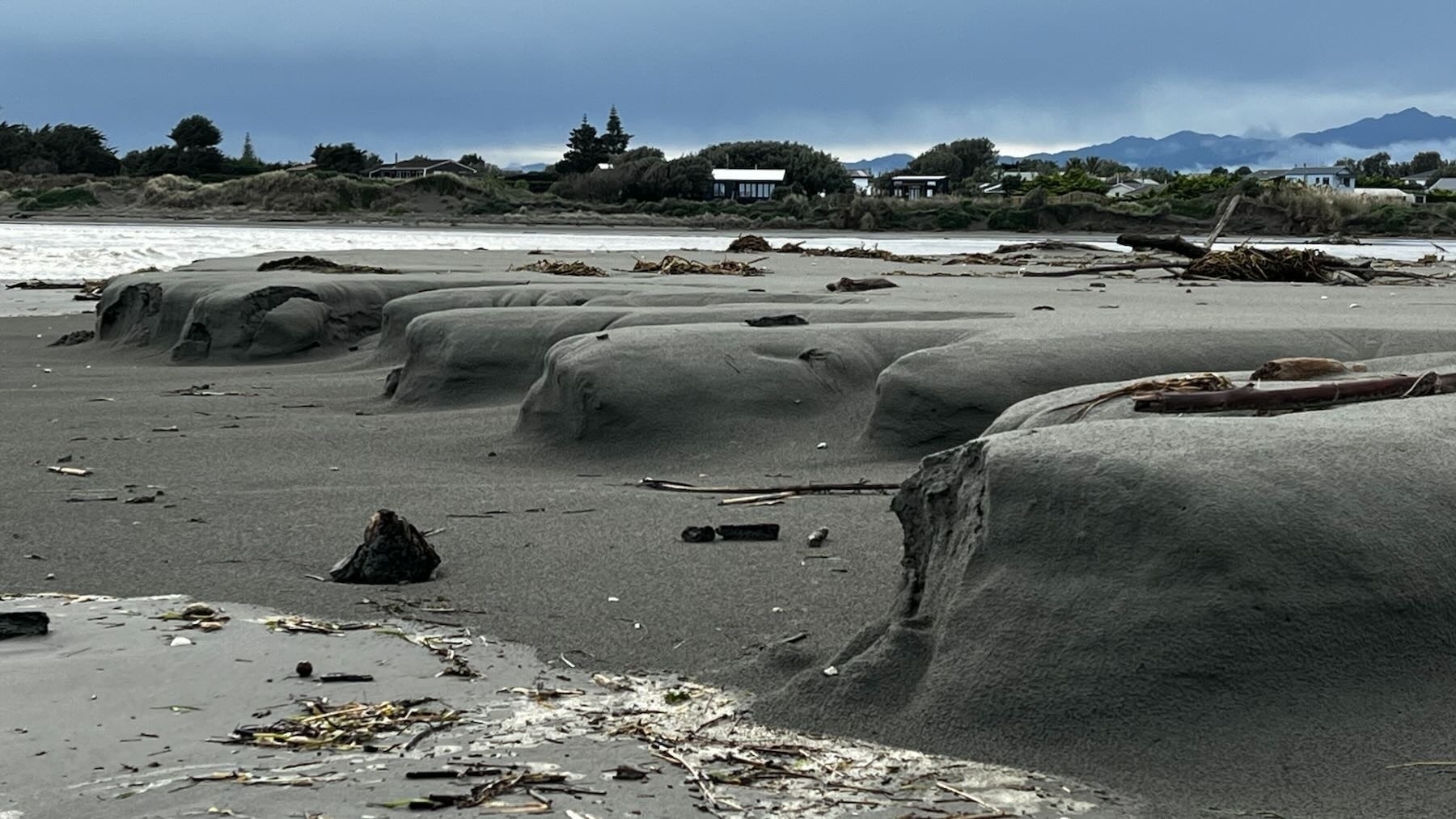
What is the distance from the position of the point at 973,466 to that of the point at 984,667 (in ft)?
1.58

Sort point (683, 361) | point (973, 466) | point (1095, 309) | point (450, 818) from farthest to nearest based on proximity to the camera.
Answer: point (1095, 309) < point (683, 361) < point (973, 466) < point (450, 818)

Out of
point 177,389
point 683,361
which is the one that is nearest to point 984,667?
point 683,361

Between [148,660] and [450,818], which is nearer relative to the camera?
[450,818]

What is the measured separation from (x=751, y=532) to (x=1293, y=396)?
5.13 ft

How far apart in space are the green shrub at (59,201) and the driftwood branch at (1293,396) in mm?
63625

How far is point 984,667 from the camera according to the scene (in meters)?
3.04

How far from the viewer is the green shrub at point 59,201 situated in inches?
2419

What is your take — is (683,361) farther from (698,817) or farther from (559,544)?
(698,817)

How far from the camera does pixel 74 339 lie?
12.9 meters

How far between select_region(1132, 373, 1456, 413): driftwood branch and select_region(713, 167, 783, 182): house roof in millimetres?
65827

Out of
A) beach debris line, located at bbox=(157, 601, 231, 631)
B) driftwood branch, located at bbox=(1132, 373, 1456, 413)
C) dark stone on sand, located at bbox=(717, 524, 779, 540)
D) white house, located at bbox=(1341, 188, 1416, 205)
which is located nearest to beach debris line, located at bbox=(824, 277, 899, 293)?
dark stone on sand, located at bbox=(717, 524, 779, 540)

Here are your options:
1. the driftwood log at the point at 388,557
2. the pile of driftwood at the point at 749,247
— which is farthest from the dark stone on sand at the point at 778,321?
the pile of driftwood at the point at 749,247

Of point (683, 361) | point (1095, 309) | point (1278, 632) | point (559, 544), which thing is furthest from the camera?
point (1095, 309)

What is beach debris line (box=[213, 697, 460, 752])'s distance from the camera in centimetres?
305
